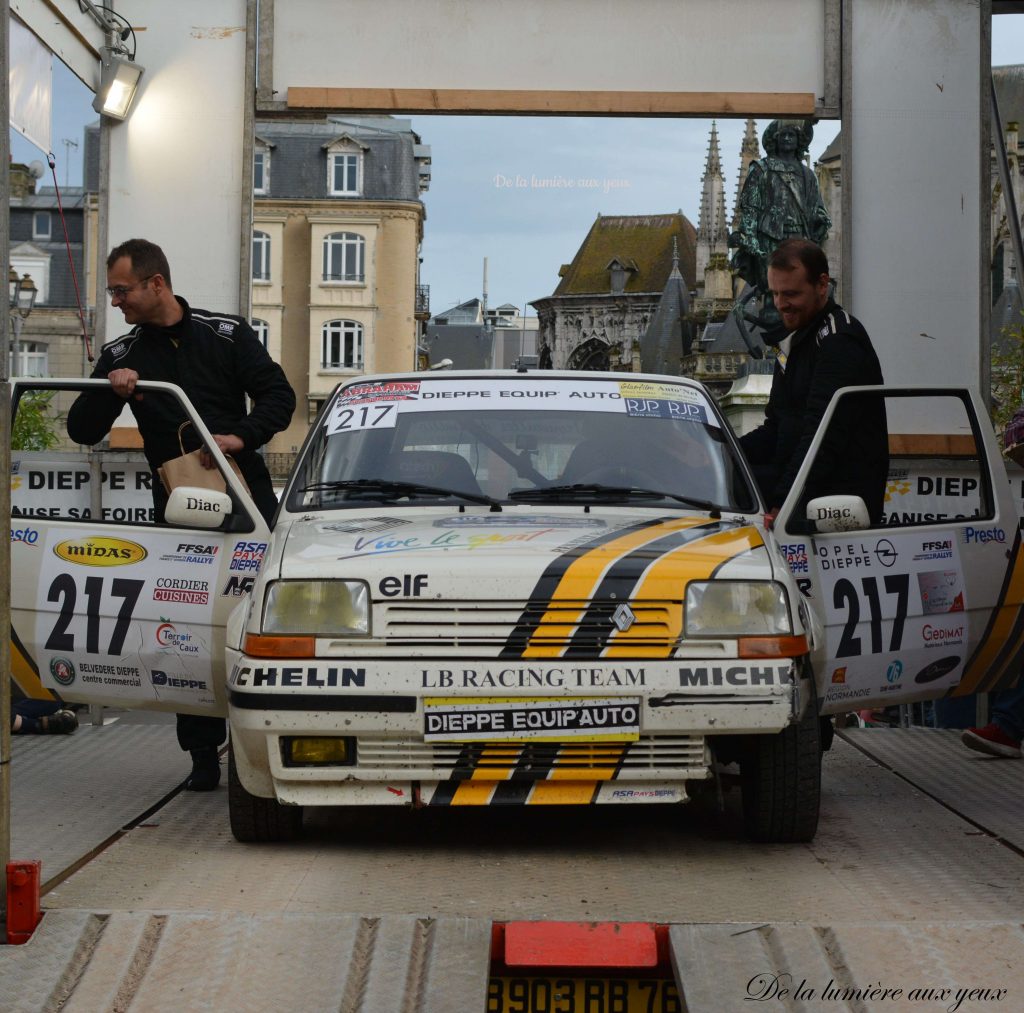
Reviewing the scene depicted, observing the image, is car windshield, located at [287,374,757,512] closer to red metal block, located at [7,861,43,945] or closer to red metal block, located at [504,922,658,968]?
red metal block, located at [504,922,658,968]

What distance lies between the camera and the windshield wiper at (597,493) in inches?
247

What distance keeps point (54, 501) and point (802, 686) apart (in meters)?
5.86

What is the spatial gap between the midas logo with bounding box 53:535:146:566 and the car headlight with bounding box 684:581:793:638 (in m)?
2.17

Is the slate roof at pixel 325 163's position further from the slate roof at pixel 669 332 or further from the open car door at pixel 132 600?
the open car door at pixel 132 600

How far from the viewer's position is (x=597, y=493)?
6.29 meters

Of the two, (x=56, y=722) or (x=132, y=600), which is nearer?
(x=132, y=600)

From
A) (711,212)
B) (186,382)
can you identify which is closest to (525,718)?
(186,382)

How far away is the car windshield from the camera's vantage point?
635 cm

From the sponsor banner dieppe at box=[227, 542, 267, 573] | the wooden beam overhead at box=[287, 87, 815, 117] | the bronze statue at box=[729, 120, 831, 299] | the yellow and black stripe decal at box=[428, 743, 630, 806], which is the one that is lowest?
the yellow and black stripe decal at box=[428, 743, 630, 806]

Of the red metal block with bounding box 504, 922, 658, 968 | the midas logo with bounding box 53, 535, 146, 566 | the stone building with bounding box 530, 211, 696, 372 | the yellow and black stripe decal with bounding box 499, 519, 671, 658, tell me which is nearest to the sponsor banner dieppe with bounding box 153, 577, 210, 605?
the midas logo with bounding box 53, 535, 146, 566

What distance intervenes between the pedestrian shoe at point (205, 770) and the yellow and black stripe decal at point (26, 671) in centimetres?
74

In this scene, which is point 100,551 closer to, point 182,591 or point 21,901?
point 182,591

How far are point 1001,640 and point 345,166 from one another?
217 feet

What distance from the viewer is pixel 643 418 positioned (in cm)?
665
